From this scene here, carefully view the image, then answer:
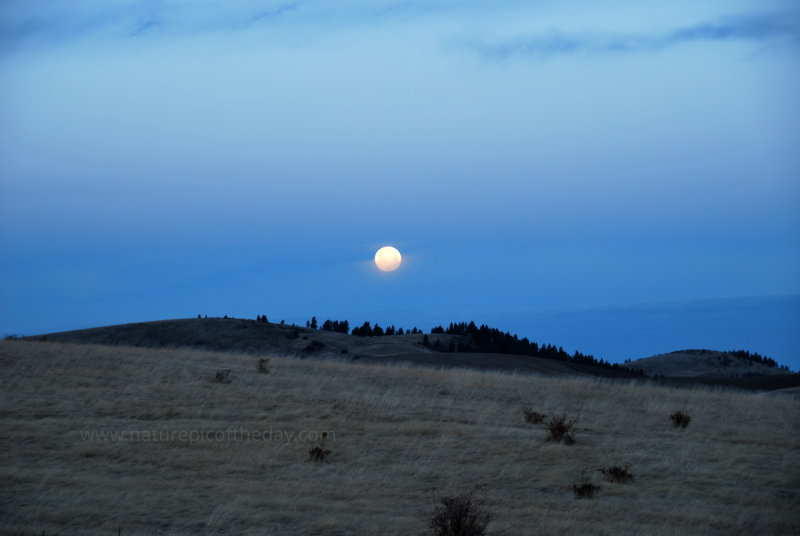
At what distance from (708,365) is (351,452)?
2157 inches

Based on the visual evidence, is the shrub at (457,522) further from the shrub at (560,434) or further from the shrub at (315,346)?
the shrub at (315,346)

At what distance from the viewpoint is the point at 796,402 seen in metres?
27.1

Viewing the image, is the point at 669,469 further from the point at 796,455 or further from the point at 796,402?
the point at 796,402

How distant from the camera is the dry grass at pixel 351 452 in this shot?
38.0 ft

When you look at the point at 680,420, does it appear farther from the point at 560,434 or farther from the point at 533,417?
the point at 560,434

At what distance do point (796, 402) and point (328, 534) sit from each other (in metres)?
22.7

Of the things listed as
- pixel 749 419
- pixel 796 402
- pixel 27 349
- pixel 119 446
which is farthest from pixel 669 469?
pixel 27 349

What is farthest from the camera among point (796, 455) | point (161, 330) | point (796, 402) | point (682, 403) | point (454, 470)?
point (161, 330)

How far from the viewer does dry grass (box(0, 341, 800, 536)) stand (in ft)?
38.0

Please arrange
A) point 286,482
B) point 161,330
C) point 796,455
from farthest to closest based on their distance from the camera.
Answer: point 161,330
point 796,455
point 286,482

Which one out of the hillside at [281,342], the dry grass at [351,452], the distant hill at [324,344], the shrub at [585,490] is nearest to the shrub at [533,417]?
the dry grass at [351,452]

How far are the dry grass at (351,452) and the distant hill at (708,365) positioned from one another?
3720 centimetres

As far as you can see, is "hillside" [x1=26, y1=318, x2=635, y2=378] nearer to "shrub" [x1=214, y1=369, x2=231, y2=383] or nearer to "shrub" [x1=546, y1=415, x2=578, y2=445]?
"shrub" [x1=214, y1=369, x2=231, y2=383]

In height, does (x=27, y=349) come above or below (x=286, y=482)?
above
